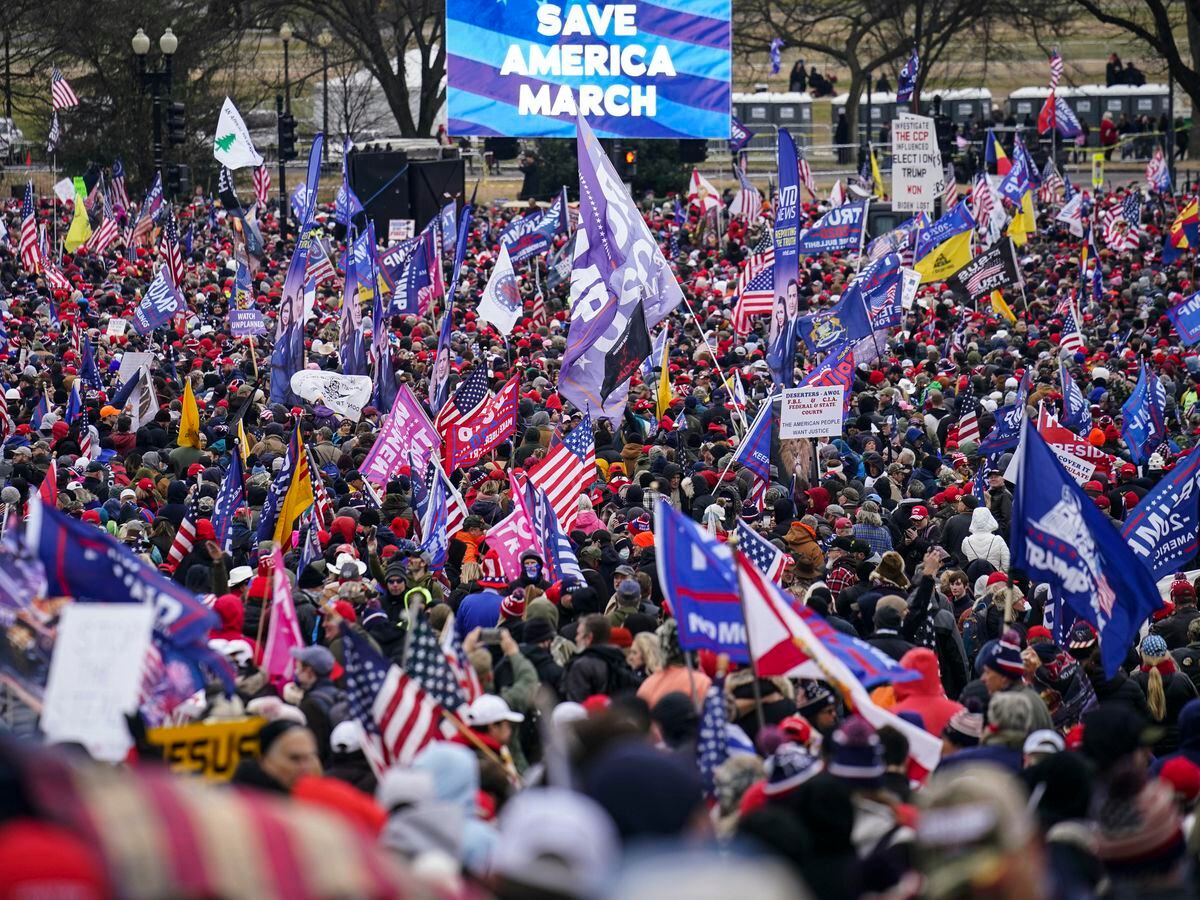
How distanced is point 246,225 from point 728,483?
1870cm

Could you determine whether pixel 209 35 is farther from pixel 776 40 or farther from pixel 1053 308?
pixel 1053 308

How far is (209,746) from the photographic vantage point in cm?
693

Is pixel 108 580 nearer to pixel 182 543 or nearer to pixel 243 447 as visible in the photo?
pixel 182 543

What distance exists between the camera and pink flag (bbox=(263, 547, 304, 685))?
9.18m

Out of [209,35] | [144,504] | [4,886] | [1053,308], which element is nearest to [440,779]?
[4,886]

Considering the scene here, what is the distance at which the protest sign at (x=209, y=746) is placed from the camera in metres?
6.90

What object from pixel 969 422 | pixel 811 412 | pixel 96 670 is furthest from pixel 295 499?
pixel 96 670

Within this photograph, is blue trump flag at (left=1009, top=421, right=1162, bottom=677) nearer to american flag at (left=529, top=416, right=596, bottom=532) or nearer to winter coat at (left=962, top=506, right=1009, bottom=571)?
winter coat at (left=962, top=506, right=1009, bottom=571)

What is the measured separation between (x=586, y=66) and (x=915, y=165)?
10070 mm

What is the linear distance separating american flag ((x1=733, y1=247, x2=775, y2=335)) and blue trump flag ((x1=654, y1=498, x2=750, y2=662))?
13705 millimetres

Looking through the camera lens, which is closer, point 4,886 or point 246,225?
point 4,886

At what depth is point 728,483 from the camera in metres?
15.3

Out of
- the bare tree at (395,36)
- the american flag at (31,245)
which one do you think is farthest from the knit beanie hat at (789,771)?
the bare tree at (395,36)

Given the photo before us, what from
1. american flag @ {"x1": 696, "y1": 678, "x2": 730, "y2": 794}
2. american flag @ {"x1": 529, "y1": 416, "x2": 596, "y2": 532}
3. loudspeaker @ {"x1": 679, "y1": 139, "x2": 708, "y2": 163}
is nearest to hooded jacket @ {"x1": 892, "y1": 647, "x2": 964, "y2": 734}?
american flag @ {"x1": 696, "y1": 678, "x2": 730, "y2": 794}
